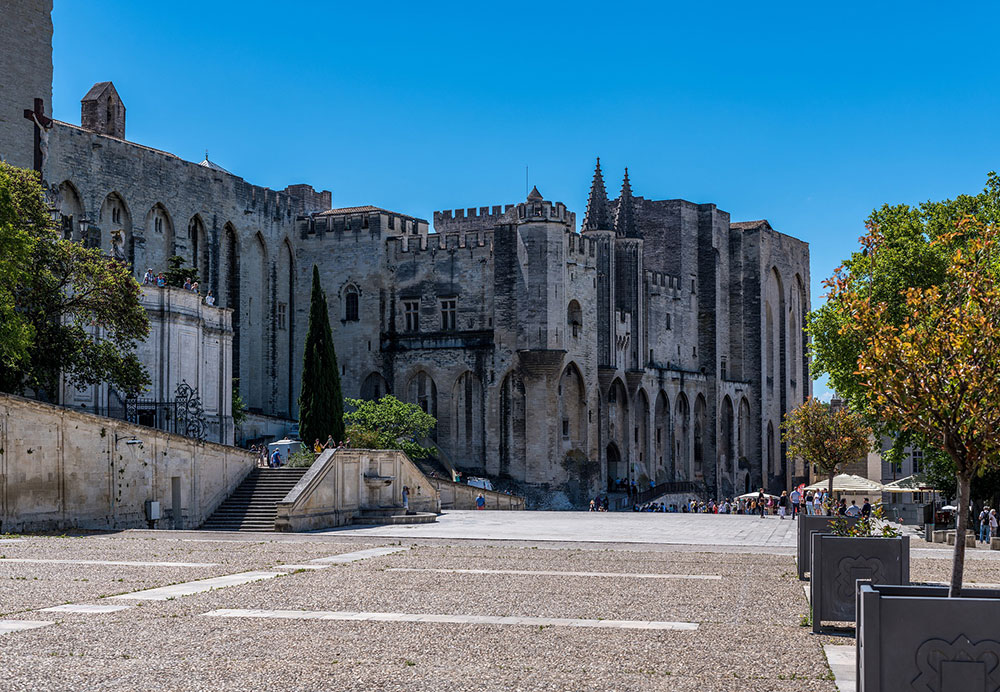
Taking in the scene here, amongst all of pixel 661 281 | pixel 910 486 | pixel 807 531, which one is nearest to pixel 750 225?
pixel 661 281

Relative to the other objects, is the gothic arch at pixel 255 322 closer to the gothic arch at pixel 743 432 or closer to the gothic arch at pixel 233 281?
the gothic arch at pixel 233 281

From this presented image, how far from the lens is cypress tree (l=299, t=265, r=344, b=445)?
49.5m

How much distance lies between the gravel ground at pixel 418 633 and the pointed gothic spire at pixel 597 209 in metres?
47.6

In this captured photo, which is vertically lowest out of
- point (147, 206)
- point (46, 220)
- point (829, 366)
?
point (829, 366)

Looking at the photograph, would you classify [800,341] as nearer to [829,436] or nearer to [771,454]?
[771,454]

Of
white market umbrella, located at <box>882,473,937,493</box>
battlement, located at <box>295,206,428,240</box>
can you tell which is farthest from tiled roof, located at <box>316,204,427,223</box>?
white market umbrella, located at <box>882,473,937,493</box>

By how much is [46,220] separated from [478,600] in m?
23.8

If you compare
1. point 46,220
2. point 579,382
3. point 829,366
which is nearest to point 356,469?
point 46,220

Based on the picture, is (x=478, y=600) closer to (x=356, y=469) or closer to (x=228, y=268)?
(x=356, y=469)

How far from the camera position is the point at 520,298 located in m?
62.2

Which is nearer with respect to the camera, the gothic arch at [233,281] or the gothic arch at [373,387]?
the gothic arch at [233,281]

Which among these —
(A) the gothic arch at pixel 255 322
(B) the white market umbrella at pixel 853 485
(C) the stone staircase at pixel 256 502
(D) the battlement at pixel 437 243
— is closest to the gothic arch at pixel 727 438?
(D) the battlement at pixel 437 243

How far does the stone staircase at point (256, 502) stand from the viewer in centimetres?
3353

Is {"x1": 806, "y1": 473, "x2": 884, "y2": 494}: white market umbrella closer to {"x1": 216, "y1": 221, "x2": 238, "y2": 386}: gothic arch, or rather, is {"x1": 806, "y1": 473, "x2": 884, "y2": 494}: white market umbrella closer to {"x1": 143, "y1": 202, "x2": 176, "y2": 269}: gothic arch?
{"x1": 216, "y1": 221, "x2": 238, "y2": 386}: gothic arch
